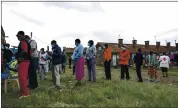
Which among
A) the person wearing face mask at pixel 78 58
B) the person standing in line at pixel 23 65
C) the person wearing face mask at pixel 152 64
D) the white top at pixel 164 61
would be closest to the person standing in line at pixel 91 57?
the person wearing face mask at pixel 78 58

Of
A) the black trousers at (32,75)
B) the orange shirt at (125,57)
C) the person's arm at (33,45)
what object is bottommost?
the black trousers at (32,75)

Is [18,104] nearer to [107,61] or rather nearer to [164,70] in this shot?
[107,61]

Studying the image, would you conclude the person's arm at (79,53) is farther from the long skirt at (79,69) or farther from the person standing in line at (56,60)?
the person standing in line at (56,60)

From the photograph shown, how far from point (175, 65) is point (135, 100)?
35.6 m

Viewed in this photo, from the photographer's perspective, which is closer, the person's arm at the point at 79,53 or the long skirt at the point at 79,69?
the person's arm at the point at 79,53

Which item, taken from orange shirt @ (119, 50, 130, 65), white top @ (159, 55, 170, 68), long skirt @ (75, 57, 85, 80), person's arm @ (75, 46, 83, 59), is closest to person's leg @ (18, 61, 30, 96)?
person's arm @ (75, 46, 83, 59)

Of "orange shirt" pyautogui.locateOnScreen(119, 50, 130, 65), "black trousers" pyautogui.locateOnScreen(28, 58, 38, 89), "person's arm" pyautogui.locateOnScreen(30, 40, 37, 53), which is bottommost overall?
"black trousers" pyautogui.locateOnScreen(28, 58, 38, 89)

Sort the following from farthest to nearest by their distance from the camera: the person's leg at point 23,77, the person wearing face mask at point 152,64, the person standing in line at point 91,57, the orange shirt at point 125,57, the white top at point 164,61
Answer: the white top at point 164,61
the person wearing face mask at point 152,64
the orange shirt at point 125,57
the person standing in line at point 91,57
the person's leg at point 23,77

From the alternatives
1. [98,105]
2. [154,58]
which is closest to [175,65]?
[154,58]

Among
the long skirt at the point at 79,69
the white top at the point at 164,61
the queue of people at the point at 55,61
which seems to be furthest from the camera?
the white top at the point at 164,61

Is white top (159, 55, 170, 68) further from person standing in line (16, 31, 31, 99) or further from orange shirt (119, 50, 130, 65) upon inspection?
person standing in line (16, 31, 31, 99)

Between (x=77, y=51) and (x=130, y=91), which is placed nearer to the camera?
(x=130, y=91)

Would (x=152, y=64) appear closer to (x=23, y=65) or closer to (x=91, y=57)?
(x=91, y=57)

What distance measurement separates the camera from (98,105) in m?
8.11
